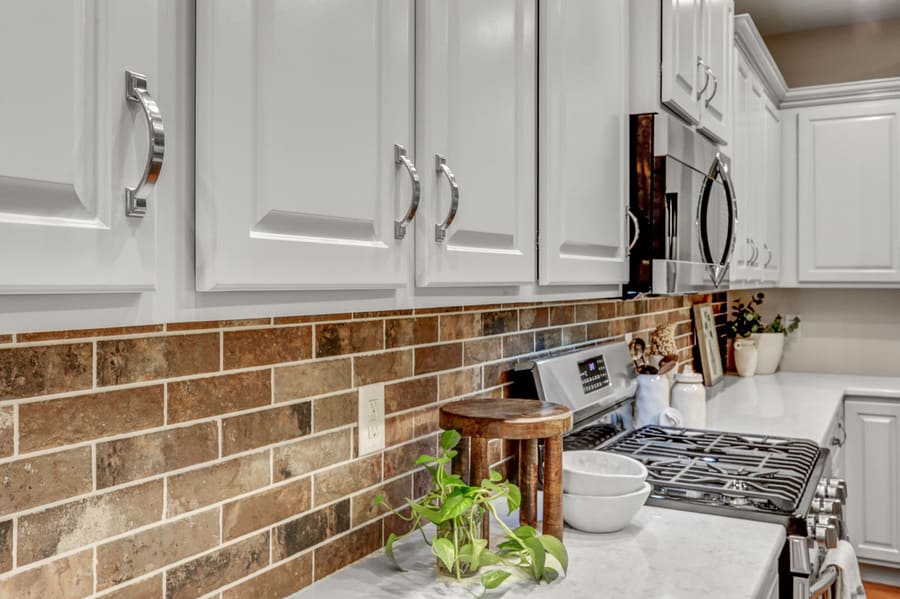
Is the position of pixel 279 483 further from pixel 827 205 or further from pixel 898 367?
pixel 898 367

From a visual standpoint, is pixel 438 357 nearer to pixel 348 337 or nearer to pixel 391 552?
pixel 348 337

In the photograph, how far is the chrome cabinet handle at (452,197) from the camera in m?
0.96

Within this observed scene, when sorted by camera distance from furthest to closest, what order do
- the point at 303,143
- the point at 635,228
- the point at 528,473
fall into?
1. the point at 635,228
2. the point at 528,473
3. the point at 303,143

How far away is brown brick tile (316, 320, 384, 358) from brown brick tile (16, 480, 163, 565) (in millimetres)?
356

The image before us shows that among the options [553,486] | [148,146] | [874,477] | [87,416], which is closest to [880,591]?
[874,477]

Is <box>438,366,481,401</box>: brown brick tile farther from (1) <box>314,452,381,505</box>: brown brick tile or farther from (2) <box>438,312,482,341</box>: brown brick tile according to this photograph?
(1) <box>314,452,381,505</box>: brown brick tile

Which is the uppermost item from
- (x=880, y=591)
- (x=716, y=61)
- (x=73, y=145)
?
(x=716, y=61)

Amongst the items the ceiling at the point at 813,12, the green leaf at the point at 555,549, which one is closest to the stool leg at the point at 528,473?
the green leaf at the point at 555,549

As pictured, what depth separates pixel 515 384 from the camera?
1.81 meters

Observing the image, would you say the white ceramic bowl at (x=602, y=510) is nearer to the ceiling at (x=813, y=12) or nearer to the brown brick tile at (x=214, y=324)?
the brown brick tile at (x=214, y=324)

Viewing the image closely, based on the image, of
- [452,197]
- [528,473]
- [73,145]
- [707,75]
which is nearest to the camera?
[73,145]

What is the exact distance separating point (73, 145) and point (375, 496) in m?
0.92

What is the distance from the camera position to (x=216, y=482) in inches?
40.1

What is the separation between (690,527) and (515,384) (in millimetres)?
533
